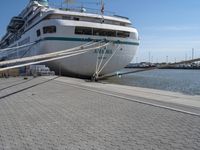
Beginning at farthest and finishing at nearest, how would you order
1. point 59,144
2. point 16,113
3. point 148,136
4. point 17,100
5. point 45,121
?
1. point 17,100
2. point 16,113
3. point 45,121
4. point 148,136
5. point 59,144

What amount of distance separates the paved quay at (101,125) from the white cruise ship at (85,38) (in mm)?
12630

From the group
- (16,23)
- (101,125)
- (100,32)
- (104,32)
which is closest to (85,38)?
(100,32)

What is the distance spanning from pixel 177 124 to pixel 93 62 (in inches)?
668

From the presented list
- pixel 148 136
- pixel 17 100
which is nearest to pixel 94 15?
pixel 17 100

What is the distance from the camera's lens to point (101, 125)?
5.27 metres

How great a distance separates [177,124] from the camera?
17.2ft

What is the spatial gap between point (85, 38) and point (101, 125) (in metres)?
16.8

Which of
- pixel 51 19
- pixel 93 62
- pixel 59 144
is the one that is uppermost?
pixel 51 19

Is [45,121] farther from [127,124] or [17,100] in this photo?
[17,100]

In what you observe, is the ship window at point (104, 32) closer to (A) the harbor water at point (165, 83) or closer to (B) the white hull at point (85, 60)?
(B) the white hull at point (85, 60)

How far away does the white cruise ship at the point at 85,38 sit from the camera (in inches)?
832

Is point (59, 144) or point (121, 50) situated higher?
point (121, 50)

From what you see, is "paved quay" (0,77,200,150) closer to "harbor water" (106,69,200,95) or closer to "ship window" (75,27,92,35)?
"harbor water" (106,69,200,95)

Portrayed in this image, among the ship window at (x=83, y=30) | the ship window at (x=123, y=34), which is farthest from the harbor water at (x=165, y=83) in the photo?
the ship window at (x=83, y=30)
